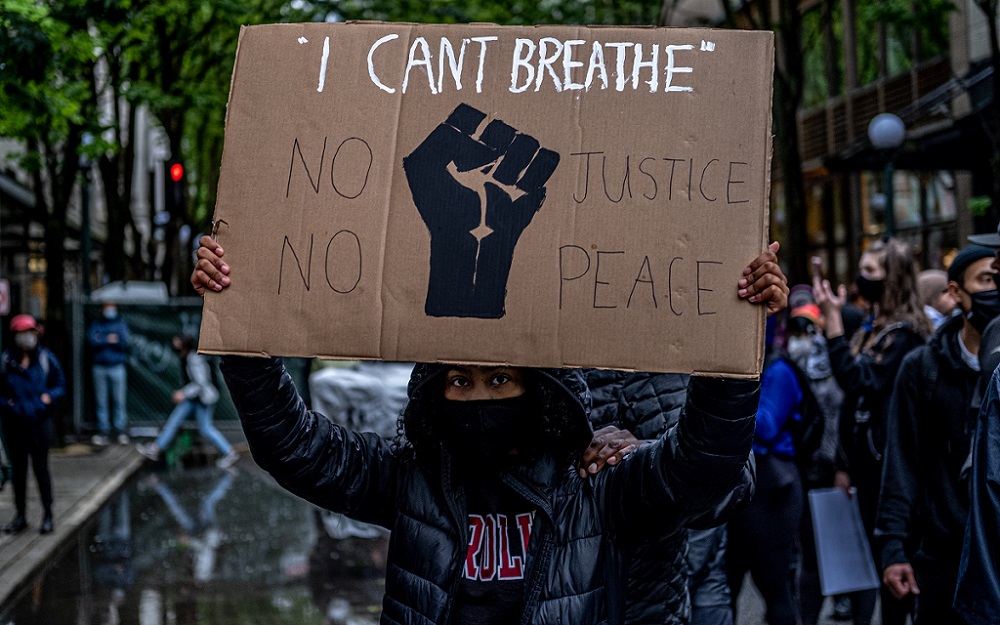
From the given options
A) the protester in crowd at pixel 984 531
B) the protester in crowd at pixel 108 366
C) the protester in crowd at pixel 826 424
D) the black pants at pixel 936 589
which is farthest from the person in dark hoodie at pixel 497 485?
the protester in crowd at pixel 108 366

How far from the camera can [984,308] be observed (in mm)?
4539

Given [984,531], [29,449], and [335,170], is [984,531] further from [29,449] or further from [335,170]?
[29,449]

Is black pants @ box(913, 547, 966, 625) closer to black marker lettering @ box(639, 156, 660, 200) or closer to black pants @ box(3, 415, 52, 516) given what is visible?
black marker lettering @ box(639, 156, 660, 200)

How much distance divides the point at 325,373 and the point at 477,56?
7277 millimetres

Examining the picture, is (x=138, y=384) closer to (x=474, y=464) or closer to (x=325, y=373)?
(x=325, y=373)

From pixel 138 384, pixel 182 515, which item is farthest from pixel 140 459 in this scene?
pixel 182 515

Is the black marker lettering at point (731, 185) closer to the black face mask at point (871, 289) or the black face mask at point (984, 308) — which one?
the black face mask at point (984, 308)

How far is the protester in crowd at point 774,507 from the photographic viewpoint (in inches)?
236

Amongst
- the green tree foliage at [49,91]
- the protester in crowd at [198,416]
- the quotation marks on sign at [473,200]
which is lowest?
the protester in crowd at [198,416]

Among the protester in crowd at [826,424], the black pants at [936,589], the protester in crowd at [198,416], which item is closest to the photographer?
the black pants at [936,589]

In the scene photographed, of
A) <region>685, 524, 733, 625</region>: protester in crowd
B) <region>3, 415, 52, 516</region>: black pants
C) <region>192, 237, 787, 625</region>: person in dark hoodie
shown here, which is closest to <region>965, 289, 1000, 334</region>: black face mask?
<region>685, 524, 733, 625</region>: protester in crowd

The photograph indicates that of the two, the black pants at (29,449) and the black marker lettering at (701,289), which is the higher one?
the black marker lettering at (701,289)

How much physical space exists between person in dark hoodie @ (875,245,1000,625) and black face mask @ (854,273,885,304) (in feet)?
5.82

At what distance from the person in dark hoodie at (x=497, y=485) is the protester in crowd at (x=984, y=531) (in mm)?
654
